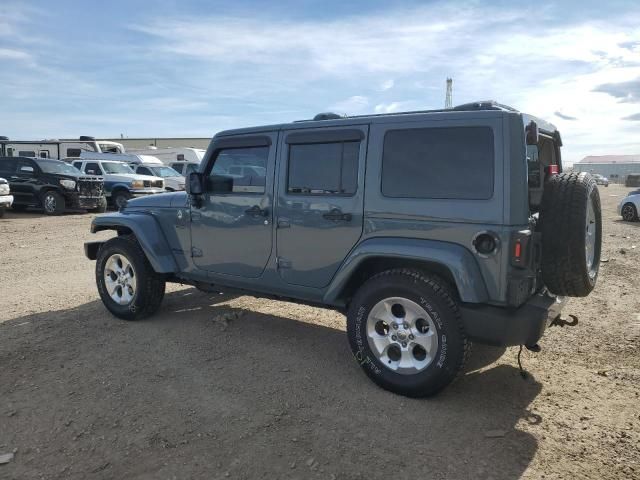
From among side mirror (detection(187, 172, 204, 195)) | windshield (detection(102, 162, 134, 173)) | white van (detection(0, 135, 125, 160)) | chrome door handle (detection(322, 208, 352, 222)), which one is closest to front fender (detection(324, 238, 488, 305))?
chrome door handle (detection(322, 208, 352, 222))

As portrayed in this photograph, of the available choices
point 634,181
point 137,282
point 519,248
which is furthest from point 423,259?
point 634,181

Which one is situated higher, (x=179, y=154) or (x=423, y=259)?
(x=179, y=154)

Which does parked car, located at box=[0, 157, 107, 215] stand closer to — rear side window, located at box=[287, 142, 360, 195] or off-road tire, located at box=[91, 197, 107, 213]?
off-road tire, located at box=[91, 197, 107, 213]

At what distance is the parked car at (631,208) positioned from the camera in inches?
626

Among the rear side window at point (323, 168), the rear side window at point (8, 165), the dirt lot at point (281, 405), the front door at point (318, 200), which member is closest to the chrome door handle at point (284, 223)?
the front door at point (318, 200)

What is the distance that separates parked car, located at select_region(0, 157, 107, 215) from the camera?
1622 cm

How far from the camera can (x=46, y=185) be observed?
16.2 metres

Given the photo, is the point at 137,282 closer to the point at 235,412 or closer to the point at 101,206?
the point at 235,412

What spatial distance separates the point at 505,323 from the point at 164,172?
66.2 feet

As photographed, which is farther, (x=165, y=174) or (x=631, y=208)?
(x=165, y=174)

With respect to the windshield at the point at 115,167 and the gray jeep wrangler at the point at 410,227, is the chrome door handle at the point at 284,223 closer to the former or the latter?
the gray jeep wrangler at the point at 410,227

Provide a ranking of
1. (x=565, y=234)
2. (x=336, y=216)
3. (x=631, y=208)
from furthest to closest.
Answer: (x=631, y=208) → (x=336, y=216) → (x=565, y=234)

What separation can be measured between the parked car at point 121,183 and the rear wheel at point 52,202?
2.23 meters

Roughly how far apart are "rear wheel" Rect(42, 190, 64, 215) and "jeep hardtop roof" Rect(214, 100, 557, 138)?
1391cm
